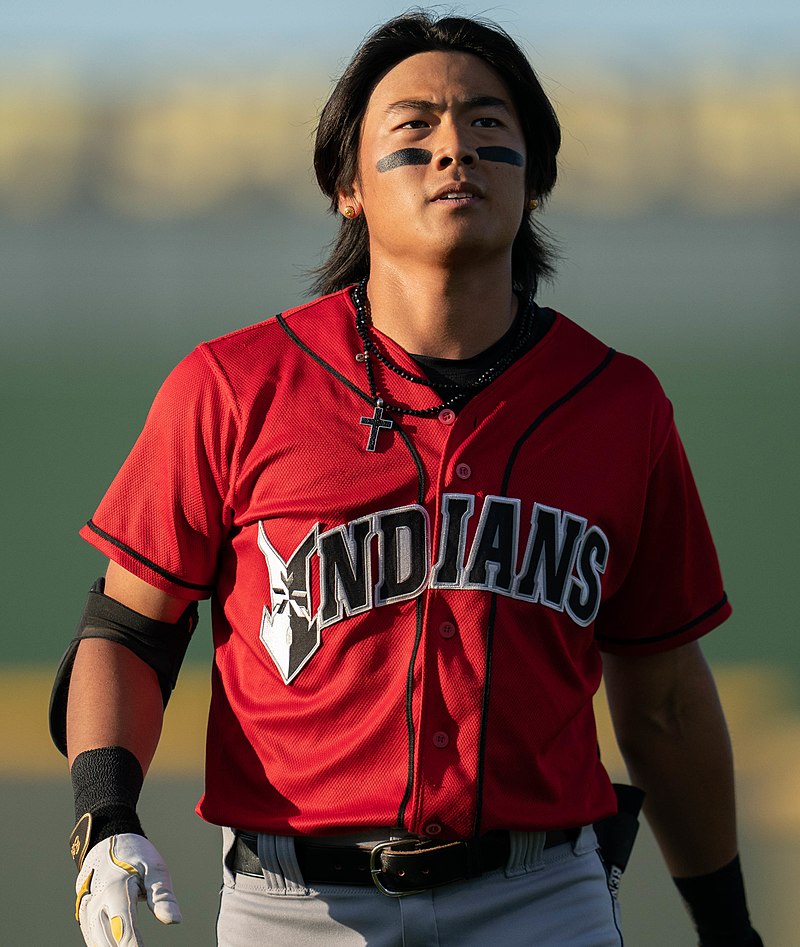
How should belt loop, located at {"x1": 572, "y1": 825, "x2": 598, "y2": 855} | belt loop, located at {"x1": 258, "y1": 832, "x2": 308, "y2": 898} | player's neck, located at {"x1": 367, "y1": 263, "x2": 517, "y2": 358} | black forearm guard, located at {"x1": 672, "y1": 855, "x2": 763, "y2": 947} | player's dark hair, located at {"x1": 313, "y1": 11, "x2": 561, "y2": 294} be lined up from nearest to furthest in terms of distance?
1. belt loop, located at {"x1": 258, "y1": 832, "x2": 308, "y2": 898}
2. belt loop, located at {"x1": 572, "y1": 825, "x2": 598, "y2": 855}
3. player's neck, located at {"x1": 367, "y1": 263, "x2": 517, "y2": 358}
4. player's dark hair, located at {"x1": 313, "y1": 11, "x2": 561, "y2": 294}
5. black forearm guard, located at {"x1": 672, "y1": 855, "x2": 763, "y2": 947}

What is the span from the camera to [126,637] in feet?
7.54

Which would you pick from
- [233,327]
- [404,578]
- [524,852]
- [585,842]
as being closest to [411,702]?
[404,578]

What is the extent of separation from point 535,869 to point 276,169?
16623mm

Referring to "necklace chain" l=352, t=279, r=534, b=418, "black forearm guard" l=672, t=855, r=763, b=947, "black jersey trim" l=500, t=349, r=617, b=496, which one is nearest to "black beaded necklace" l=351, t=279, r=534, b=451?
"necklace chain" l=352, t=279, r=534, b=418

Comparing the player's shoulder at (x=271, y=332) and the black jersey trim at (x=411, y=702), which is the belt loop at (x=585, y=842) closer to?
the black jersey trim at (x=411, y=702)

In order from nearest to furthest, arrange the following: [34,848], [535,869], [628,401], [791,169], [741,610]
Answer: [535,869] < [628,401] < [34,848] < [741,610] < [791,169]

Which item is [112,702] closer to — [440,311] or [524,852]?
[524,852]

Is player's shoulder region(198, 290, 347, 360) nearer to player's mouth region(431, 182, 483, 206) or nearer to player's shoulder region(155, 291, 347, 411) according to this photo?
player's shoulder region(155, 291, 347, 411)

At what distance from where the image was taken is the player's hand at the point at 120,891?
6.33ft

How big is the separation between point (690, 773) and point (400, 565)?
76cm

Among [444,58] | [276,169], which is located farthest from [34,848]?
[276,169]

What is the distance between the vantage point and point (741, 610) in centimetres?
951

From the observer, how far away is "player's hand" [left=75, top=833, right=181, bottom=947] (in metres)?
1.93

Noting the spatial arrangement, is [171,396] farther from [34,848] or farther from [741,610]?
[741,610]
